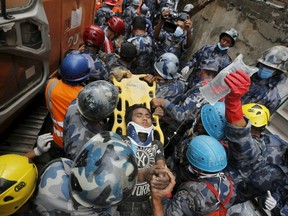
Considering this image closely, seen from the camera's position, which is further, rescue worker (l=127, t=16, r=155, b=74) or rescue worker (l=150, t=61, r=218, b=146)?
rescue worker (l=127, t=16, r=155, b=74)

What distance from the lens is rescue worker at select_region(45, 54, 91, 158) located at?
94.7 inches

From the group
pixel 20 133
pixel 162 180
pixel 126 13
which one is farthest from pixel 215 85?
pixel 126 13

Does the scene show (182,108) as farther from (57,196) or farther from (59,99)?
(57,196)

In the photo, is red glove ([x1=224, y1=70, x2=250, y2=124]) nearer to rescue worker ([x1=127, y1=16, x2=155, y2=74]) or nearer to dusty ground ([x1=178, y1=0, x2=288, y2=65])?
rescue worker ([x1=127, y1=16, x2=155, y2=74])

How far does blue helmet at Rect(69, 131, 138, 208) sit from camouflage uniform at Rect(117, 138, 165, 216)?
84 centimetres

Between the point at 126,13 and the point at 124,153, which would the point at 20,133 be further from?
the point at 126,13

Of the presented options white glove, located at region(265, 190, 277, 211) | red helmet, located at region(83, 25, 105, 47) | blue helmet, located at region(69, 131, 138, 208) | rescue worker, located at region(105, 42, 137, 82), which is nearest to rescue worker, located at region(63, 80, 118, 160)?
blue helmet, located at region(69, 131, 138, 208)

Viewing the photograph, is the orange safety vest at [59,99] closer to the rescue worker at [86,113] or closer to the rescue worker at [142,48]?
the rescue worker at [86,113]

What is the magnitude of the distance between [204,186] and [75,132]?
3.93 ft

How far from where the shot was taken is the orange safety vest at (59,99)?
2.43 m

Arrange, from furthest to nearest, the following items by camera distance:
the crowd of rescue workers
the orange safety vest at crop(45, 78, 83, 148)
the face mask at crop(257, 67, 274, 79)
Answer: the face mask at crop(257, 67, 274, 79) < the orange safety vest at crop(45, 78, 83, 148) < the crowd of rescue workers

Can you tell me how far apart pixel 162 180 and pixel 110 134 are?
516 millimetres

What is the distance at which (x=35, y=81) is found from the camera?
2393mm

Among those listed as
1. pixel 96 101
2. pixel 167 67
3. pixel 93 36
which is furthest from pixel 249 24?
pixel 96 101
